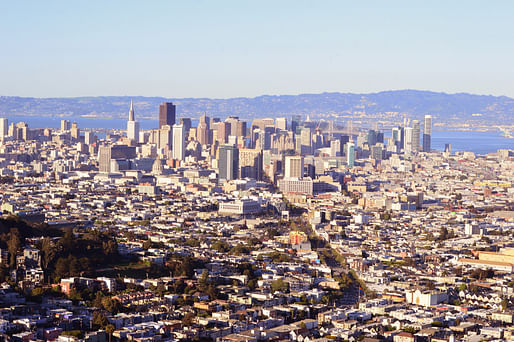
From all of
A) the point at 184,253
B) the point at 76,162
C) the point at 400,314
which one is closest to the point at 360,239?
the point at 184,253

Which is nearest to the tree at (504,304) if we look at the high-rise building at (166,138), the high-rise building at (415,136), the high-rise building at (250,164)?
the high-rise building at (250,164)

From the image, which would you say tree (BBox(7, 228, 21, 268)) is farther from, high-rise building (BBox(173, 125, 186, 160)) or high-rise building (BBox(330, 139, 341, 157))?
high-rise building (BBox(330, 139, 341, 157))

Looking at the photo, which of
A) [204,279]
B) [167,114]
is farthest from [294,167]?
[204,279]

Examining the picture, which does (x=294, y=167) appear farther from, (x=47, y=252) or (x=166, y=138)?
(x=47, y=252)

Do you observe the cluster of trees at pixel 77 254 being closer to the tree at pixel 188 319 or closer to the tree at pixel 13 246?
the tree at pixel 13 246

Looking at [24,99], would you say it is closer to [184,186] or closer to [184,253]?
[184,186]

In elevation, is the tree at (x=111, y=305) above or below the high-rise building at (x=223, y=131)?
below
